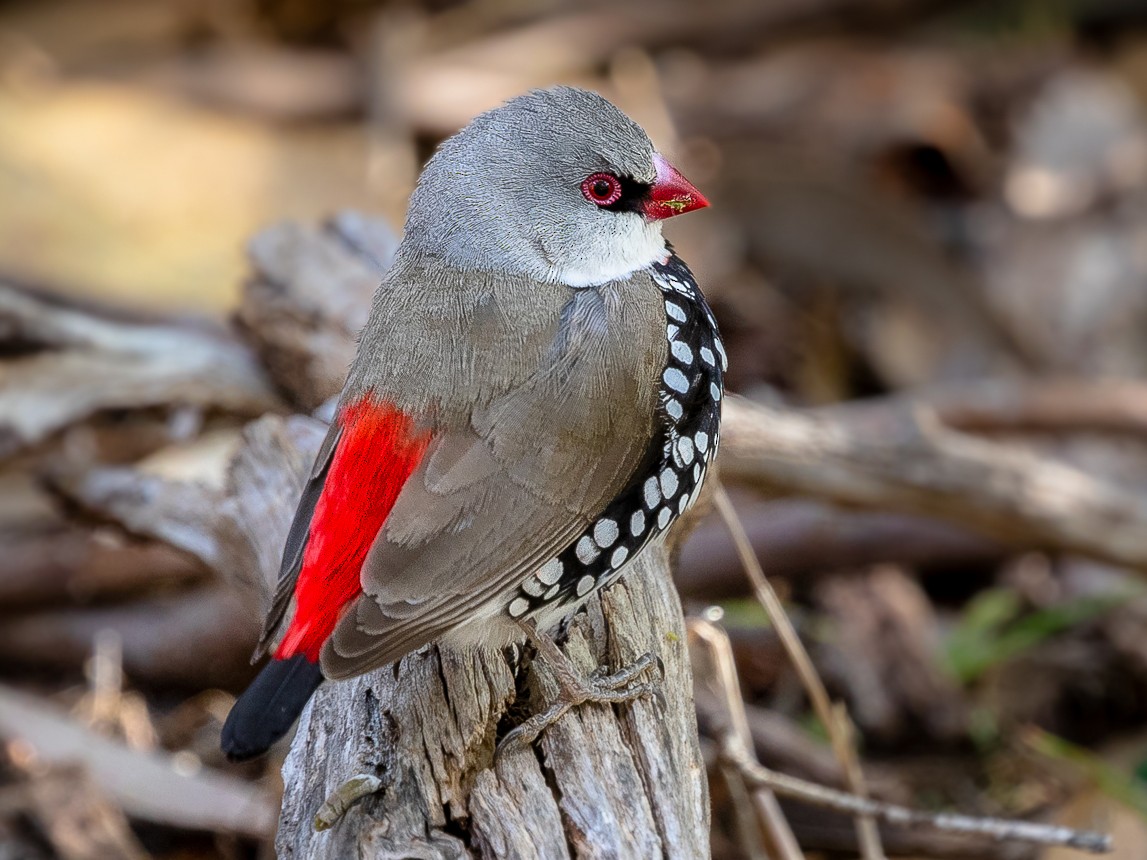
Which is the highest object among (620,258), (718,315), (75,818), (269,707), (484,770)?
(620,258)

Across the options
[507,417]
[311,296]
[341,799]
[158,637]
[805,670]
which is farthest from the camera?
[158,637]

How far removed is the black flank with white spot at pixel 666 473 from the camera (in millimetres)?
2699

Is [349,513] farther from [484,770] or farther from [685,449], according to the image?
[685,449]

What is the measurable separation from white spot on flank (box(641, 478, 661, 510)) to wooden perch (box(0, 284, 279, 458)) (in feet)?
5.65

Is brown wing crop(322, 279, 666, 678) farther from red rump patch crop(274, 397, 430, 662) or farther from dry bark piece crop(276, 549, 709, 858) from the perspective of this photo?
dry bark piece crop(276, 549, 709, 858)

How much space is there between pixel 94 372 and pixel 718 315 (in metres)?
2.52

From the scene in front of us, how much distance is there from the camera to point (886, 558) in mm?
5090

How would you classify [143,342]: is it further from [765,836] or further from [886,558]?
[886,558]

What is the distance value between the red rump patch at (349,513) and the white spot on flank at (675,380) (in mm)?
500

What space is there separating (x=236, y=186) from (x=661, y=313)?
15.2 ft

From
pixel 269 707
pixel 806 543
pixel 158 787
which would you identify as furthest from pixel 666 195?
pixel 158 787

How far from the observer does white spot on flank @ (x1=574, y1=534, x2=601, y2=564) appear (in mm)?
2699

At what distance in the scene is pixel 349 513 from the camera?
2609 mm

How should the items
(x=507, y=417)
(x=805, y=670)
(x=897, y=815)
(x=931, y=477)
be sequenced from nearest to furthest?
(x=507, y=417) < (x=897, y=815) < (x=805, y=670) < (x=931, y=477)
